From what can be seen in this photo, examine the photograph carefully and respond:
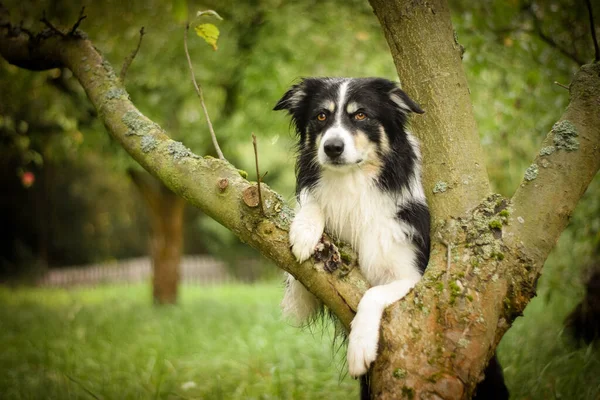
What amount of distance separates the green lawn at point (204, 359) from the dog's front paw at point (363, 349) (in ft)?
3.77

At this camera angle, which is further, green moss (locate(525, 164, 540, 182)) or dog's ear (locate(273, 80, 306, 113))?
dog's ear (locate(273, 80, 306, 113))

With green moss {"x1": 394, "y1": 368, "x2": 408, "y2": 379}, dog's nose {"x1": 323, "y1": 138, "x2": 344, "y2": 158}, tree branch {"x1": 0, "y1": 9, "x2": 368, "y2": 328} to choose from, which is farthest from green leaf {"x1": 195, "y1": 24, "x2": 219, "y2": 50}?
green moss {"x1": 394, "y1": 368, "x2": 408, "y2": 379}

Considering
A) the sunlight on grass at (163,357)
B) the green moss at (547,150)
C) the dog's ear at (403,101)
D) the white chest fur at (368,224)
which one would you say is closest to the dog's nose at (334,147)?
the white chest fur at (368,224)

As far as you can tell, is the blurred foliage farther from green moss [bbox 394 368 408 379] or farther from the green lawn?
green moss [bbox 394 368 408 379]

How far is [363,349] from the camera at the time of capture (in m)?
1.87

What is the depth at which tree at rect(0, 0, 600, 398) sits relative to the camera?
1817mm

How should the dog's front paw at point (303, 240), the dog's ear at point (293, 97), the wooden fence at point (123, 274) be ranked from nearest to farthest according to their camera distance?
the dog's front paw at point (303, 240)
the dog's ear at point (293, 97)
the wooden fence at point (123, 274)

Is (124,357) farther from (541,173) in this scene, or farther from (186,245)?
(186,245)

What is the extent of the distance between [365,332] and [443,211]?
2.29 feet

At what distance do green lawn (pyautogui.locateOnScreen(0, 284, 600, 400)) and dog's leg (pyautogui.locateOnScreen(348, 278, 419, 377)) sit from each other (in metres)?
1.15

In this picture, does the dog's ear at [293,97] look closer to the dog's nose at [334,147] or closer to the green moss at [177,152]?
the dog's nose at [334,147]

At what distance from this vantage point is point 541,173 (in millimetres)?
1985

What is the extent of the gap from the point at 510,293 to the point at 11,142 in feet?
18.4

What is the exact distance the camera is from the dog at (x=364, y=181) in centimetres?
239
